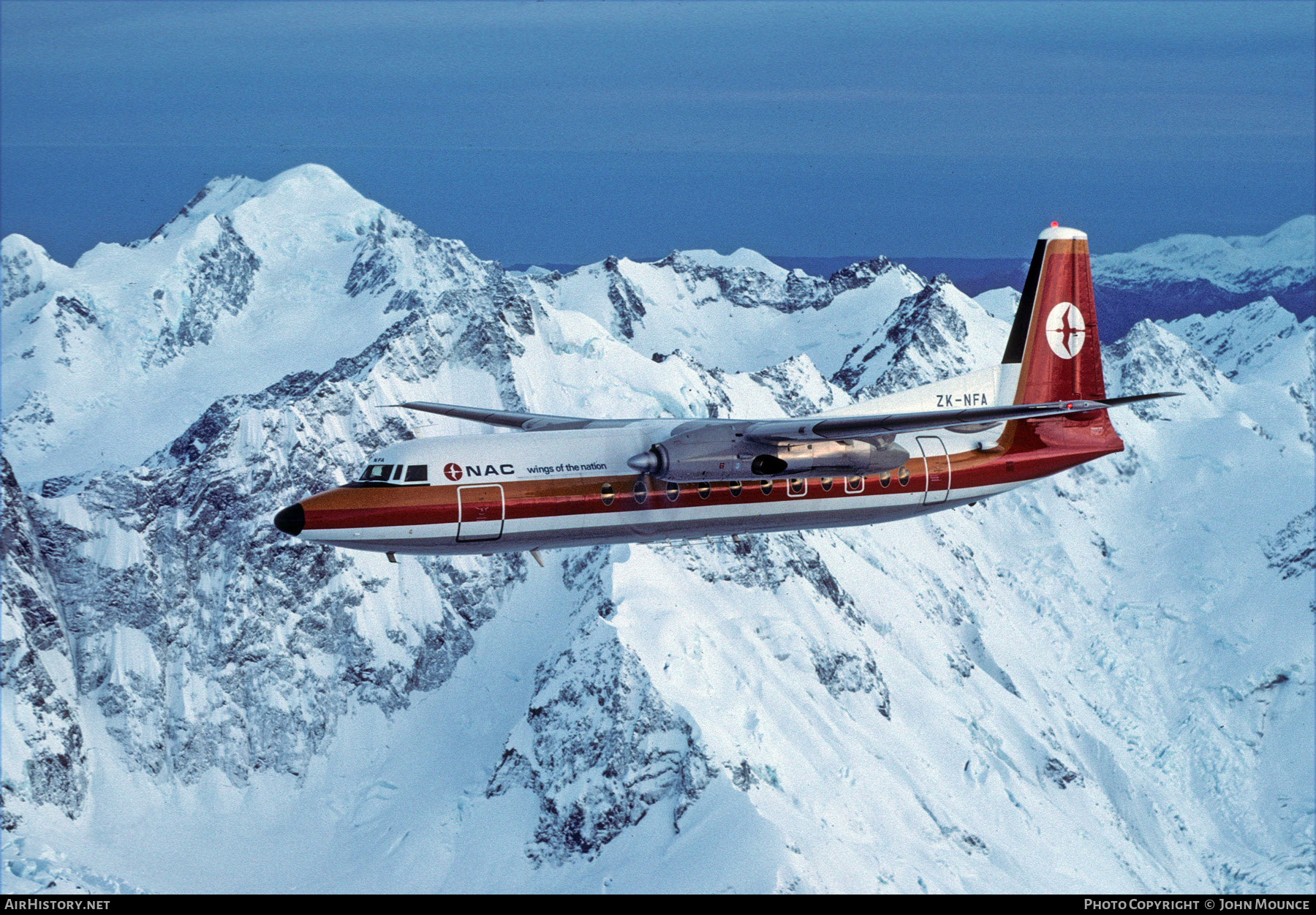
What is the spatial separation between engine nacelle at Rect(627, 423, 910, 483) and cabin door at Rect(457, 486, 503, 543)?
17.0 feet

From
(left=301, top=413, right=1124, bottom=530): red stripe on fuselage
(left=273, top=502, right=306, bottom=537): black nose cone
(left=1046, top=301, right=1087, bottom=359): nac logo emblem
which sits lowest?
(left=273, top=502, right=306, bottom=537): black nose cone

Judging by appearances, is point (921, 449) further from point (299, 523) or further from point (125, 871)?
point (125, 871)

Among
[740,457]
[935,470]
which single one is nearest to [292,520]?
[740,457]

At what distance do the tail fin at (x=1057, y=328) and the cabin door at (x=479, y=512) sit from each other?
26.6 m

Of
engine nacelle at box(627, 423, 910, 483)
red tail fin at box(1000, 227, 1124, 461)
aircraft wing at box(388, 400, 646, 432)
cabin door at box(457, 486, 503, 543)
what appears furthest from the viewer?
red tail fin at box(1000, 227, 1124, 461)

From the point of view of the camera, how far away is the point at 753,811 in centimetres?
18412

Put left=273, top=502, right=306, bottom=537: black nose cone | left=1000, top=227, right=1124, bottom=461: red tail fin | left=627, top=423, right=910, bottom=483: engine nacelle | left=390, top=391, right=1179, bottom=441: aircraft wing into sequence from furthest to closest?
1. left=1000, top=227, right=1124, bottom=461: red tail fin
2. left=627, top=423, right=910, bottom=483: engine nacelle
3. left=390, top=391, right=1179, bottom=441: aircraft wing
4. left=273, top=502, right=306, bottom=537: black nose cone

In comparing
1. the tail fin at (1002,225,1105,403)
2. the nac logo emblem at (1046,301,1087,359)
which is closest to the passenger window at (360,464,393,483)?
the tail fin at (1002,225,1105,403)

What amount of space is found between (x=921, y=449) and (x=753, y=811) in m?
138

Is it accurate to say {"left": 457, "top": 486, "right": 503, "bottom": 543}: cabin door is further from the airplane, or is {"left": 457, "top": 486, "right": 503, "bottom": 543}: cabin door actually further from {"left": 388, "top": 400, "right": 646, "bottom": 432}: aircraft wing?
{"left": 388, "top": 400, "right": 646, "bottom": 432}: aircraft wing

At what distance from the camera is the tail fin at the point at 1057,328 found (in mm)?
62031

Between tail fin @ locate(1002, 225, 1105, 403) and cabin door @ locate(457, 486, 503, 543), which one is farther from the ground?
tail fin @ locate(1002, 225, 1105, 403)

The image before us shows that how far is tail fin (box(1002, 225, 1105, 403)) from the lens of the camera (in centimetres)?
6203
